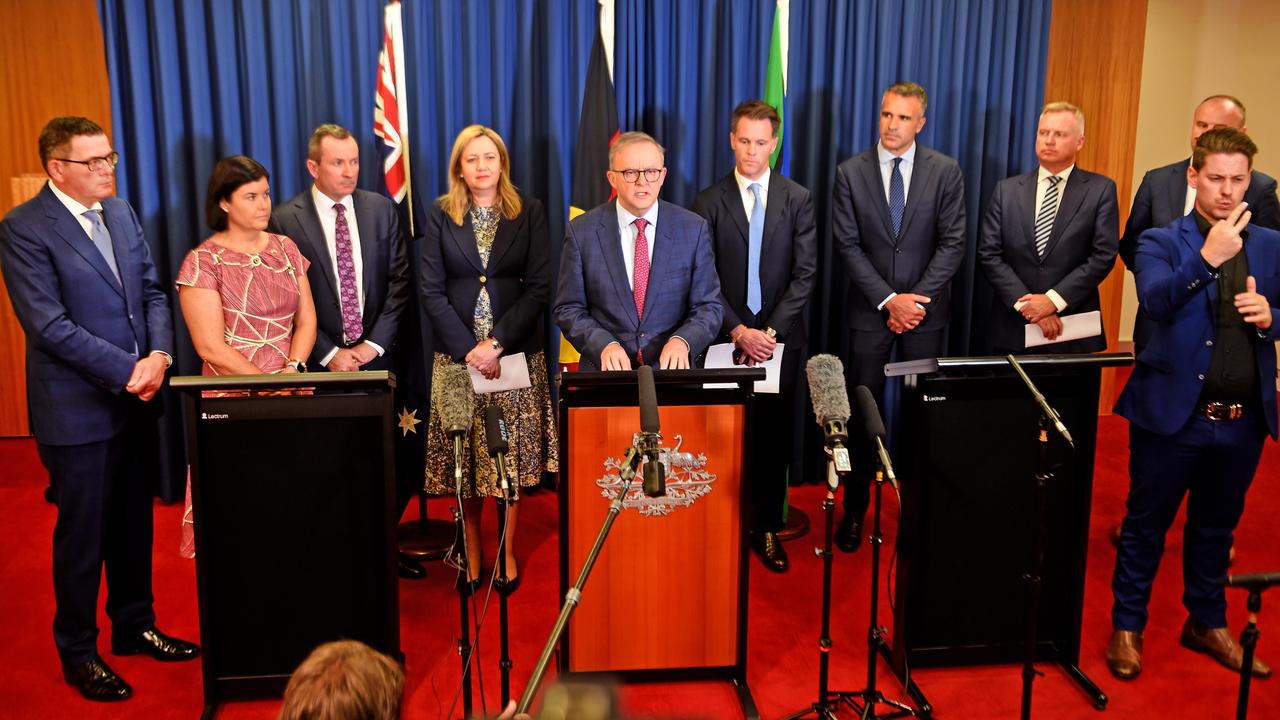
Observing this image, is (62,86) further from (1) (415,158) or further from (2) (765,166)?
(2) (765,166)

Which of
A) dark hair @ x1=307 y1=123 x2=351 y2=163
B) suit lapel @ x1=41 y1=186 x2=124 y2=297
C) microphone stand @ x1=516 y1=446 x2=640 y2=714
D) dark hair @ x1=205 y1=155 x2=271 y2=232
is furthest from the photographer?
dark hair @ x1=307 y1=123 x2=351 y2=163

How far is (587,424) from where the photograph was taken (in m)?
2.96

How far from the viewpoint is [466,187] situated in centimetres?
401

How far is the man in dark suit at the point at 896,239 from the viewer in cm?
443

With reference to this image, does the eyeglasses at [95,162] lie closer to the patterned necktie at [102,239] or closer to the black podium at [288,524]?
the patterned necktie at [102,239]

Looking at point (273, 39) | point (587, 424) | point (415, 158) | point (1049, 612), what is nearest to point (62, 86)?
point (273, 39)

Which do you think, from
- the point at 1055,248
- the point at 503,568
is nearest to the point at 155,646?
the point at 503,568

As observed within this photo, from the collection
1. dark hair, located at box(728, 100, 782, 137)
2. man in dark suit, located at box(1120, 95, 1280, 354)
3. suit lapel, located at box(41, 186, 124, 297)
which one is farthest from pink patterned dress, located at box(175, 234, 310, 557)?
man in dark suit, located at box(1120, 95, 1280, 354)

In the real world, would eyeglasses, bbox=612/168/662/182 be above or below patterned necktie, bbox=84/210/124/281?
above

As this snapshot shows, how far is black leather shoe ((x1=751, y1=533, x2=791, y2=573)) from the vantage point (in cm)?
426

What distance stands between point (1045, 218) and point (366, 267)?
302 cm

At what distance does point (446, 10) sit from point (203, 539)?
9.89 ft

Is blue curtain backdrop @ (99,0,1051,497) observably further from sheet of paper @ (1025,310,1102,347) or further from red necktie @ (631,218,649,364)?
red necktie @ (631,218,649,364)

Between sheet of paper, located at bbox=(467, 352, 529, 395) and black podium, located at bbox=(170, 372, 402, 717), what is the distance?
100cm
